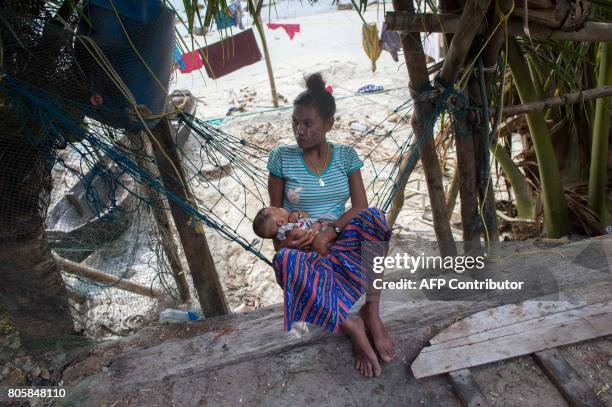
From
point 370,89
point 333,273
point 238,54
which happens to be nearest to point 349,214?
point 333,273

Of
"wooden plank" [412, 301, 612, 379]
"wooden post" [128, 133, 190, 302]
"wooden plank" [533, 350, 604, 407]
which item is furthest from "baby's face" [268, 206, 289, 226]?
"wooden plank" [533, 350, 604, 407]

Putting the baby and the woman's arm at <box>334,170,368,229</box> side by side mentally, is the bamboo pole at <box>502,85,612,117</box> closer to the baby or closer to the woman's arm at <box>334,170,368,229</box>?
the woman's arm at <box>334,170,368,229</box>

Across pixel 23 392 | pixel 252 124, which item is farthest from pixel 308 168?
pixel 252 124

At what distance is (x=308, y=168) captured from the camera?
1884 mm

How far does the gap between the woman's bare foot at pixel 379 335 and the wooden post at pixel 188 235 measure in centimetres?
77

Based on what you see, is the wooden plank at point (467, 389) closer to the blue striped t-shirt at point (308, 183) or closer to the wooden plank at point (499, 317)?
→ the wooden plank at point (499, 317)

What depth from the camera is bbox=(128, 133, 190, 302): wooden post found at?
6.18 ft

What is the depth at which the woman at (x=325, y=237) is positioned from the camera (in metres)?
1.62

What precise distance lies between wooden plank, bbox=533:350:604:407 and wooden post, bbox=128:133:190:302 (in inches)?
61.7

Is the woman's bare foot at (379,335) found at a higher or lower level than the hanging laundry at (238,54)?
lower

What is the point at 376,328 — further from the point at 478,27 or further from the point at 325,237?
the point at 478,27

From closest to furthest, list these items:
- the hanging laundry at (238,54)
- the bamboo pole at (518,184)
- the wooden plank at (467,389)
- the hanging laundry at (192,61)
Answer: the hanging laundry at (192,61), the wooden plank at (467,389), the bamboo pole at (518,184), the hanging laundry at (238,54)

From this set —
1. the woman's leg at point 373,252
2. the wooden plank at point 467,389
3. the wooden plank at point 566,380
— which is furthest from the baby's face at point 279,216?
the wooden plank at point 566,380

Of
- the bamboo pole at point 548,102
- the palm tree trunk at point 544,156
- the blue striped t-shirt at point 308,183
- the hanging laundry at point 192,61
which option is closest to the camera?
the hanging laundry at point 192,61
